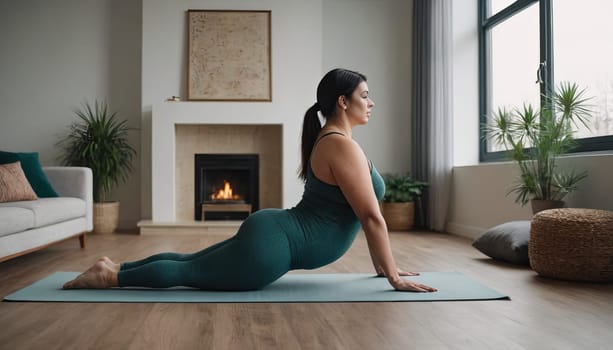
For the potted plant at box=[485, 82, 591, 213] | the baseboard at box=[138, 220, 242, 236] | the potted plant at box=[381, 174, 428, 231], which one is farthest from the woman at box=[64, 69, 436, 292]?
the potted plant at box=[381, 174, 428, 231]

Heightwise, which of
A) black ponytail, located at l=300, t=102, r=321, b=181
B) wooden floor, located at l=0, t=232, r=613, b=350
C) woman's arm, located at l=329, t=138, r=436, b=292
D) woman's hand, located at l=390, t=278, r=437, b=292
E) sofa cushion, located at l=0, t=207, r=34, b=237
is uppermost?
black ponytail, located at l=300, t=102, r=321, b=181

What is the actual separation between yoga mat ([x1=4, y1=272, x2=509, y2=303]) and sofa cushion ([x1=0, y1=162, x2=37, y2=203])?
137 cm

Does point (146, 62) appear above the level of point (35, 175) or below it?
above

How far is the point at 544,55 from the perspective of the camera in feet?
14.2

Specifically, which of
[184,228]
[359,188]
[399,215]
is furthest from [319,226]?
[399,215]

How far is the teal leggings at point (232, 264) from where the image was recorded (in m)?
2.36

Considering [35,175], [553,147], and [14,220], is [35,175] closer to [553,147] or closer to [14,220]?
[14,220]

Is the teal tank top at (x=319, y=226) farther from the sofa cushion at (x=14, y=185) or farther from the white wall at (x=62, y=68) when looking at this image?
the white wall at (x=62, y=68)

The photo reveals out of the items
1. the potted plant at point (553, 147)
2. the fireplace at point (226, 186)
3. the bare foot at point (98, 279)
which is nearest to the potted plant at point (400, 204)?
the fireplace at point (226, 186)

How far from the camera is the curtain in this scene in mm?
5664

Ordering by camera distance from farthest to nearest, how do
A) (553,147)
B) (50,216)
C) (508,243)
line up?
(50,216), (553,147), (508,243)

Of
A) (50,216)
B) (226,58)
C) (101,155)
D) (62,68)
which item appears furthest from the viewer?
(62,68)

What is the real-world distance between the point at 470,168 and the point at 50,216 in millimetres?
3563

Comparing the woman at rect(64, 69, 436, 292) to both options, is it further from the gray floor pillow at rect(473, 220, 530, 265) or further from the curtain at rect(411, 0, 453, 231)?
the curtain at rect(411, 0, 453, 231)
